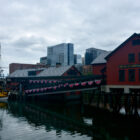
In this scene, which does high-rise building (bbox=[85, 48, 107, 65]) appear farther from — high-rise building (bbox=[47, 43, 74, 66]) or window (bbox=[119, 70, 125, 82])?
window (bbox=[119, 70, 125, 82])

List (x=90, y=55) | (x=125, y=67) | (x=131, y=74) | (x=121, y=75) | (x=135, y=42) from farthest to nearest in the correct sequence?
1. (x=90, y=55)
2. (x=121, y=75)
3. (x=125, y=67)
4. (x=131, y=74)
5. (x=135, y=42)

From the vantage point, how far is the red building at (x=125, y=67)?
94.8 ft

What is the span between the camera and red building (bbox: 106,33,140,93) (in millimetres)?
28903

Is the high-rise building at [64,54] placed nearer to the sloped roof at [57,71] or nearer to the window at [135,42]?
the sloped roof at [57,71]

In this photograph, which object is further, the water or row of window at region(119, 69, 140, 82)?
row of window at region(119, 69, 140, 82)

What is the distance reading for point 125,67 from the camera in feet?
99.2

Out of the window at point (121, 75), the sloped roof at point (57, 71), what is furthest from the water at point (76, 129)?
the sloped roof at point (57, 71)

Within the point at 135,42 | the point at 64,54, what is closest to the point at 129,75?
the point at 135,42

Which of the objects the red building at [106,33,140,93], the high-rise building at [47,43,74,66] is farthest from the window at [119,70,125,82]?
the high-rise building at [47,43,74,66]

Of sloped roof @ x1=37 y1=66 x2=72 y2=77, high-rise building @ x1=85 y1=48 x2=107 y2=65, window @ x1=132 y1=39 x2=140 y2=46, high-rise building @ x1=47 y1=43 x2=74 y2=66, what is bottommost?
sloped roof @ x1=37 y1=66 x2=72 y2=77

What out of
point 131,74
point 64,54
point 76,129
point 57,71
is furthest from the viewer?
point 64,54

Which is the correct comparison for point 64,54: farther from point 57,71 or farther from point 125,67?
point 125,67

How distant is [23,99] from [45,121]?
75.7 feet

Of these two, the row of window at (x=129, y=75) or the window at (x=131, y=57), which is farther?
the window at (x=131, y=57)
